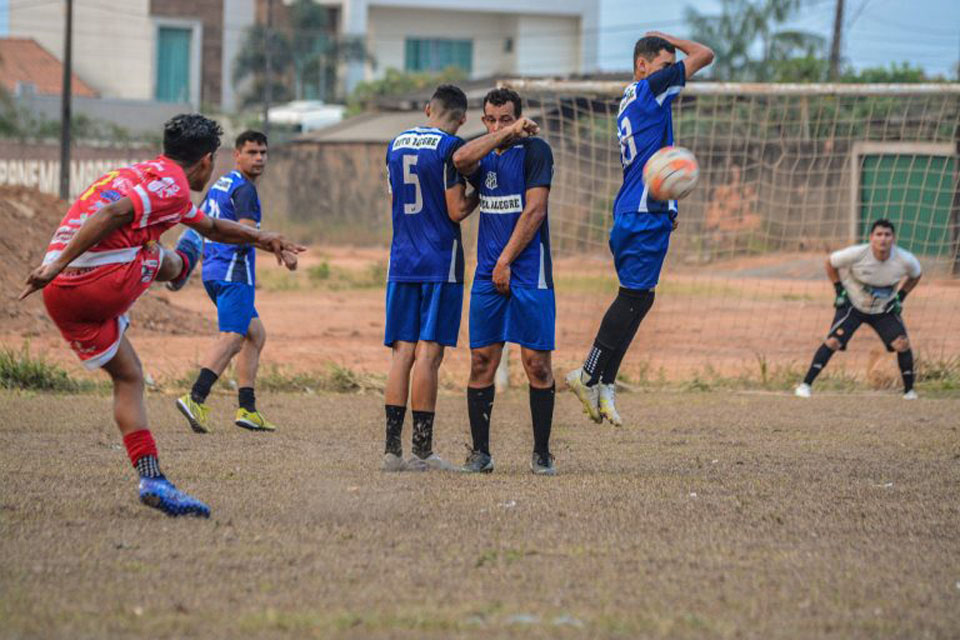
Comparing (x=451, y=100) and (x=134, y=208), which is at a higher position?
(x=451, y=100)

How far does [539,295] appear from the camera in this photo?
7.50 meters

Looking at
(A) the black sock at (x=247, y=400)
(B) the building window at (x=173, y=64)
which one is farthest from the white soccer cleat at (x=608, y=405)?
(B) the building window at (x=173, y=64)

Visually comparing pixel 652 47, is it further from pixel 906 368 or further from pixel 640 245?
pixel 906 368

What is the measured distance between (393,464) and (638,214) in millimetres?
2056

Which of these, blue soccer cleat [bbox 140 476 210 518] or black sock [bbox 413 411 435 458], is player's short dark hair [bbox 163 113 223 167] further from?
black sock [bbox 413 411 435 458]

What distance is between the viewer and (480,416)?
776cm

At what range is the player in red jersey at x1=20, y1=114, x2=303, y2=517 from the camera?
5914 millimetres

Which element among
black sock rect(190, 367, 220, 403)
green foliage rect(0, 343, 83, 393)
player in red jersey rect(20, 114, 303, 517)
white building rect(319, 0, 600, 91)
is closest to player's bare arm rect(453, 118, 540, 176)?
player in red jersey rect(20, 114, 303, 517)

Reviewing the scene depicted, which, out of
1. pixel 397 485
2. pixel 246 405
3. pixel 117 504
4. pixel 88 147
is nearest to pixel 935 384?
pixel 246 405

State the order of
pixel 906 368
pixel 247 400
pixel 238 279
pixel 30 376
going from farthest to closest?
pixel 906 368, pixel 30 376, pixel 238 279, pixel 247 400

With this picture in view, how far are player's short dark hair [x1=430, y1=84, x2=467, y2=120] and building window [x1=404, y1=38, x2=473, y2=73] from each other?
217 feet

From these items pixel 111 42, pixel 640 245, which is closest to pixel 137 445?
pixel 640 245

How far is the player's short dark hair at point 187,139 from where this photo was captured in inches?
247

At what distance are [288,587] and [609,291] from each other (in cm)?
1782
